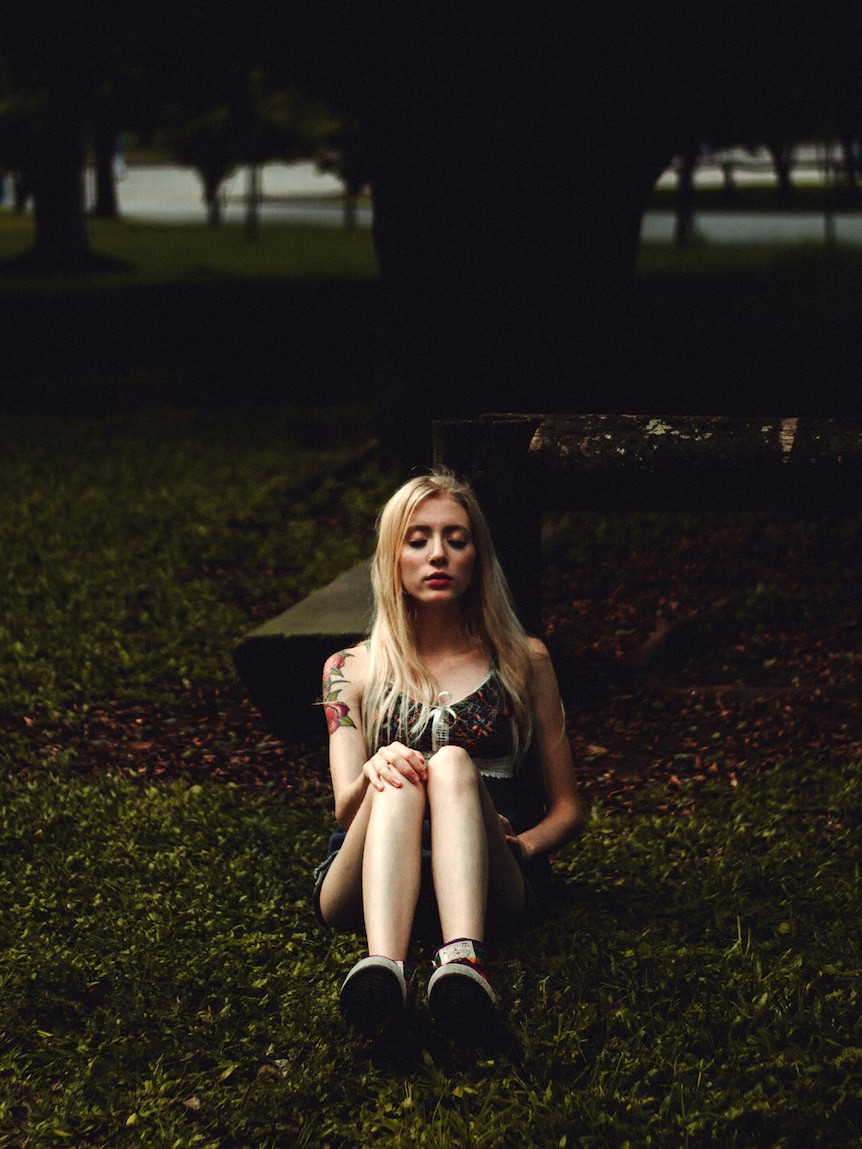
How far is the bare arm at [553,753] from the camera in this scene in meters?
3.58

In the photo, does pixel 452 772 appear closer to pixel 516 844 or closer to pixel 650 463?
pixel 516 844

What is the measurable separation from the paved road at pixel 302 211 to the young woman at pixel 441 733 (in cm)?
2539

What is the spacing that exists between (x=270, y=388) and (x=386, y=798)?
9.35m

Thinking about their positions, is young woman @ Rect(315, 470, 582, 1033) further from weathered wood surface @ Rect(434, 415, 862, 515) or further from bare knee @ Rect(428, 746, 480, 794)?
weathered wood surface @ Rect(434, 415, 862, 515)

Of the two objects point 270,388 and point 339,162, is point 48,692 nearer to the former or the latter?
point 270,388

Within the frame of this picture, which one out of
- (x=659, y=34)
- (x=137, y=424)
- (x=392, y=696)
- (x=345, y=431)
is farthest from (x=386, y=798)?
(x=137, y=424)

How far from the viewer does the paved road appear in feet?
106

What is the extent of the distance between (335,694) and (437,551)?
1.43 ft

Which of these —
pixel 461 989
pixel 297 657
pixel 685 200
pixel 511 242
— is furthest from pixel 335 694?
pixel 685 200

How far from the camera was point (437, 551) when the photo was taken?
11.5ft

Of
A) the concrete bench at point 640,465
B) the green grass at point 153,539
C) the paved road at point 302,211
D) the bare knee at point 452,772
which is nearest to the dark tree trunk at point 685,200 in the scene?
the paved road at point 302,211

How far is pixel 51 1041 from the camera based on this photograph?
10.9 feet

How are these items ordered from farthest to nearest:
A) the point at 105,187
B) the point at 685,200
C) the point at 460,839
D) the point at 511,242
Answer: the point at 105,187 < the point at 685,200 < the point at 511,242 < the point at 460,839

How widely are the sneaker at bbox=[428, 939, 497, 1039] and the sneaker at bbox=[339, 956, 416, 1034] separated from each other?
7 cm
